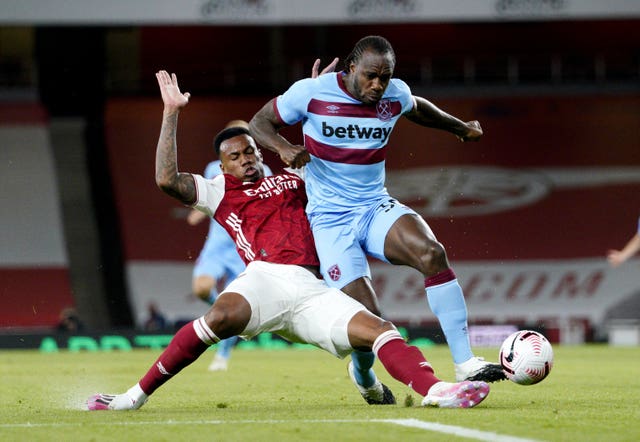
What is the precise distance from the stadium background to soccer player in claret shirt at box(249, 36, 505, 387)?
18.0 metres

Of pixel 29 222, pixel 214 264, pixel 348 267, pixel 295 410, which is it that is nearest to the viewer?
pixel 295 410

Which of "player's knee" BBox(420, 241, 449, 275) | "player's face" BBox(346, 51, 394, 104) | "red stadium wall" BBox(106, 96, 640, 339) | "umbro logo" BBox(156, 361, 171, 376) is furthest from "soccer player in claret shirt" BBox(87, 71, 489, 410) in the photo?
"red stadium wall" BBox(106, 96, 640, 339)

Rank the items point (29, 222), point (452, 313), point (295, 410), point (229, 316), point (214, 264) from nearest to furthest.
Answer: point (229, 316), point (295, 410), point (452, 313), point (214, 264), point (29, 222)

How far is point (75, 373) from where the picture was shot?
39.0ft

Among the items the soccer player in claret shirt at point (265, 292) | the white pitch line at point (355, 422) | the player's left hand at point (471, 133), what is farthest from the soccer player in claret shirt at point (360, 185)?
the white pitch line at point (355, 422)

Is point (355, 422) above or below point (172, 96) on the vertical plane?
below

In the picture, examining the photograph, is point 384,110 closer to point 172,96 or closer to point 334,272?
point 334,272

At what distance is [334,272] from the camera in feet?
21.8

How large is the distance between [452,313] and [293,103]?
1594 mm

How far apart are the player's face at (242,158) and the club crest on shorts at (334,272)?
2.28 feet

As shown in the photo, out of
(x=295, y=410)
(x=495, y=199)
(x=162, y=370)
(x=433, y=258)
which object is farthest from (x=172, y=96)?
(x=495, y=199)

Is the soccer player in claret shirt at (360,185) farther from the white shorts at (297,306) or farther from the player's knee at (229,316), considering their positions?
the player's knee at (229,316)

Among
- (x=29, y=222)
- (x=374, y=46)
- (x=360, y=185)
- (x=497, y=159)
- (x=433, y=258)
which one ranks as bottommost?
(x=29, y=222)

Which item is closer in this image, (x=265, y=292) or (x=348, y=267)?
(x=265, y=292)
